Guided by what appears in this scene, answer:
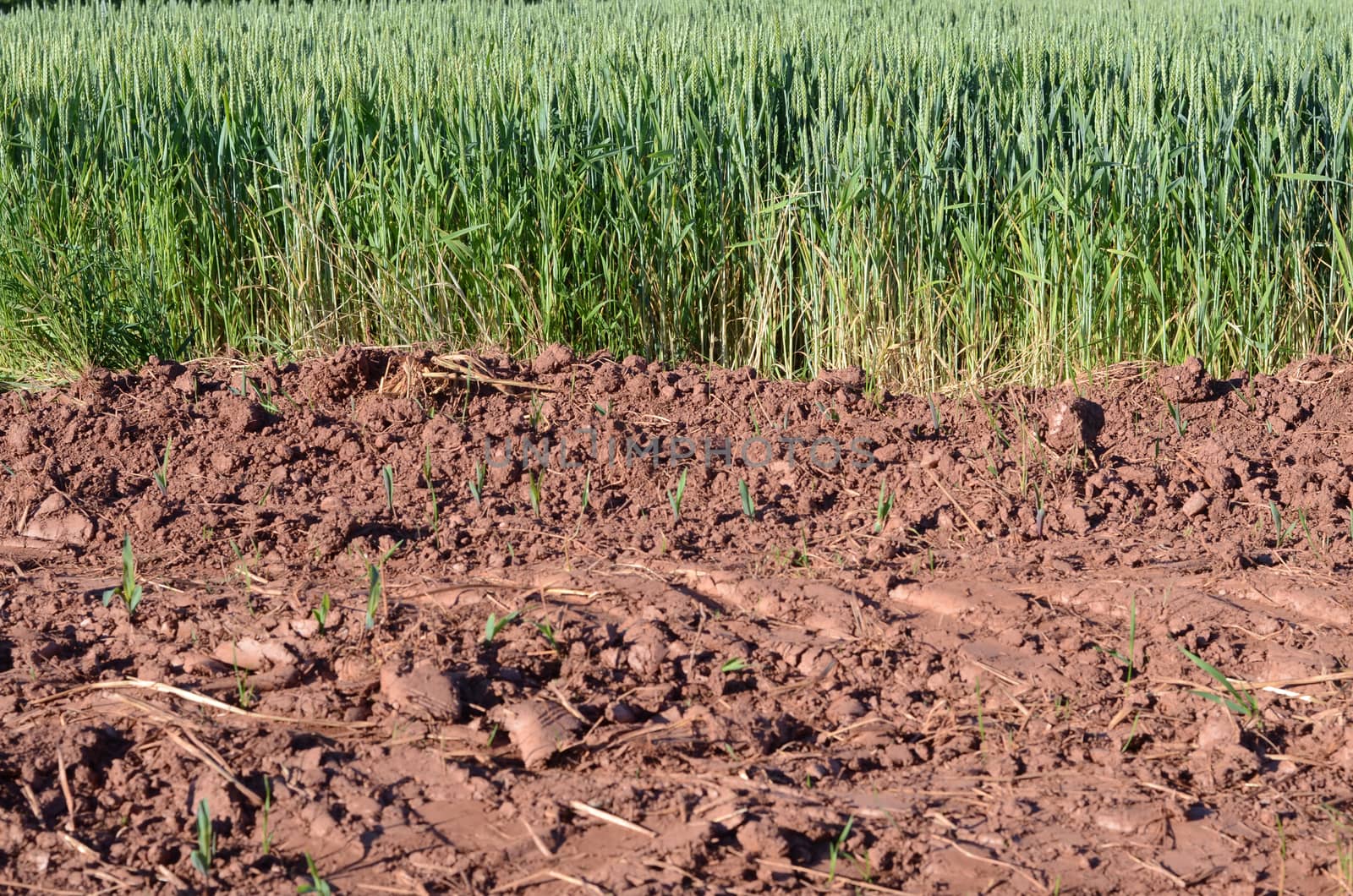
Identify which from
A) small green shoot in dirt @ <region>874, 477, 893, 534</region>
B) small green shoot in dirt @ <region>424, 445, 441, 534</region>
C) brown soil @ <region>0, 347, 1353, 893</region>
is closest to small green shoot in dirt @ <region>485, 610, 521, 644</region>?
brown soil @ <region>0, 347, 1353, 893</region>

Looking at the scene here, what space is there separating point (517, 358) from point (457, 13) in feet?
23.5

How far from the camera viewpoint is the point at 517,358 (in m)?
4.02

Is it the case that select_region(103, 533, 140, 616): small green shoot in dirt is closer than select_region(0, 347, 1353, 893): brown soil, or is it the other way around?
select_region(0, 347, 1353, 893): brown soil

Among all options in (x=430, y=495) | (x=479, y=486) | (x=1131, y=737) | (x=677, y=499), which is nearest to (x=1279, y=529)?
(x=1131, y=737)

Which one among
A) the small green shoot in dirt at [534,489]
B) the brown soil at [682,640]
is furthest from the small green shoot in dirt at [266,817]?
the small green shoot in dirt at [534,489]

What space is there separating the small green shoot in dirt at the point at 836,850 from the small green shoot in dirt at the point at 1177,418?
191 cm

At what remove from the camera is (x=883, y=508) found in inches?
111

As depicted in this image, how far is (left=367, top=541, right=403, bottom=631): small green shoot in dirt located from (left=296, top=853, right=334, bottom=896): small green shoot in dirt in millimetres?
618

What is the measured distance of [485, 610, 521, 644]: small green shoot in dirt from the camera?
2250 mm

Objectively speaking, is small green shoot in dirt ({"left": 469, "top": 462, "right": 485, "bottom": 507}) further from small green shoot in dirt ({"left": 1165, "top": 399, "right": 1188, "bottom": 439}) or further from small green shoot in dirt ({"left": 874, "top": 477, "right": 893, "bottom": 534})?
small green shoot in dirt ({"left": 1165, "top": 399, "right": 1188, "bottom": 439})

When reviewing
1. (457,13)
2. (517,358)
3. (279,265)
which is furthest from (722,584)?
(457,13)

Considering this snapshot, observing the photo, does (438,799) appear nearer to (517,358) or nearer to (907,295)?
(517,358)

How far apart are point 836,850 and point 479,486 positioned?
1540mm

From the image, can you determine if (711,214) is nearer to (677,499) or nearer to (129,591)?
(677,499)
